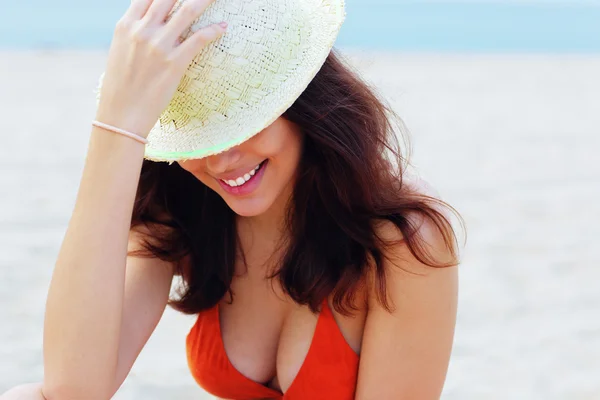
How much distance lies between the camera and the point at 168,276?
8.40 ft

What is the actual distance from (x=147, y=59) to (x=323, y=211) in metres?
0.65

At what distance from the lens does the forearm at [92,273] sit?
6.50ft

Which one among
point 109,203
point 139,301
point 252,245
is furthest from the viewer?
point 252,245

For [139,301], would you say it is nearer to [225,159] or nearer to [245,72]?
[225,159]

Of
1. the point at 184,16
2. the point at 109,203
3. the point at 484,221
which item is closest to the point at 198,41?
the point at 184,16

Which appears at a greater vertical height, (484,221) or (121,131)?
(484,221)

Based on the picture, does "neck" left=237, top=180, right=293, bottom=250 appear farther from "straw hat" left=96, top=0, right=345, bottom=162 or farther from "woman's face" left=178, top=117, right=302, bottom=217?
"straw hat" left=96, top=0, right=345, bottom=162

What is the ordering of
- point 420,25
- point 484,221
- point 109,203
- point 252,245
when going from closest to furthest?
1. point 109,203
2. point 252,245
3. point 484,221
4. point 420,25

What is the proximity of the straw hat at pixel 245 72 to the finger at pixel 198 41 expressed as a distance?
0.03 m

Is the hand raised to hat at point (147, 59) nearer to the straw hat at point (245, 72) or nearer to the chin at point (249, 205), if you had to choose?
the straw hat at point (245, 72)

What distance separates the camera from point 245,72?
1.94 metres

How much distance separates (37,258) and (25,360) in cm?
141

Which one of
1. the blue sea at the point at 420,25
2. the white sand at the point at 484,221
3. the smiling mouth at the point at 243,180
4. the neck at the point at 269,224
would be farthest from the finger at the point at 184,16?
the blue sea at the point at 420,25

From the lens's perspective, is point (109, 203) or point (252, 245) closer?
point (109, 203)
